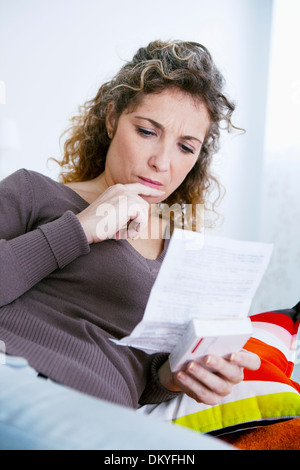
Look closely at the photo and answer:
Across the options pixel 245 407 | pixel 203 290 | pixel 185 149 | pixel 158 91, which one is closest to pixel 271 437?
pixel 245 407

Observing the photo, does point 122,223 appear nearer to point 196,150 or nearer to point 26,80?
point 196,150

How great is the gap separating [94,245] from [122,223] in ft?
0.27

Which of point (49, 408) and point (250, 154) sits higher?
point (49, 408)

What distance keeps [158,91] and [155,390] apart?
674 mm

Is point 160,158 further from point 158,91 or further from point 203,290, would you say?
point 203,290

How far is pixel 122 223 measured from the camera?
0.89 meters

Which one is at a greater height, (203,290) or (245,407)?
(203,290)

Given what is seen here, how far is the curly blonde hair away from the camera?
1.05 meters

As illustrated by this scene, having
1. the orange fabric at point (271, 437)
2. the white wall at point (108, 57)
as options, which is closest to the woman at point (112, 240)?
the orange fabric at point (271, 437)

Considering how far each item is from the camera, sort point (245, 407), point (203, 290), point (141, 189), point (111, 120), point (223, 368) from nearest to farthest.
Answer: point (203, 290) < point (223, 368) < point (245, 407) < point (141, 189) < point (111, 120)

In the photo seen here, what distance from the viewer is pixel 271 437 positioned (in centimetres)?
84

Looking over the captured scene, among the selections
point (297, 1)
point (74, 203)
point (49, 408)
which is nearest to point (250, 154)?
point (297, 1)
